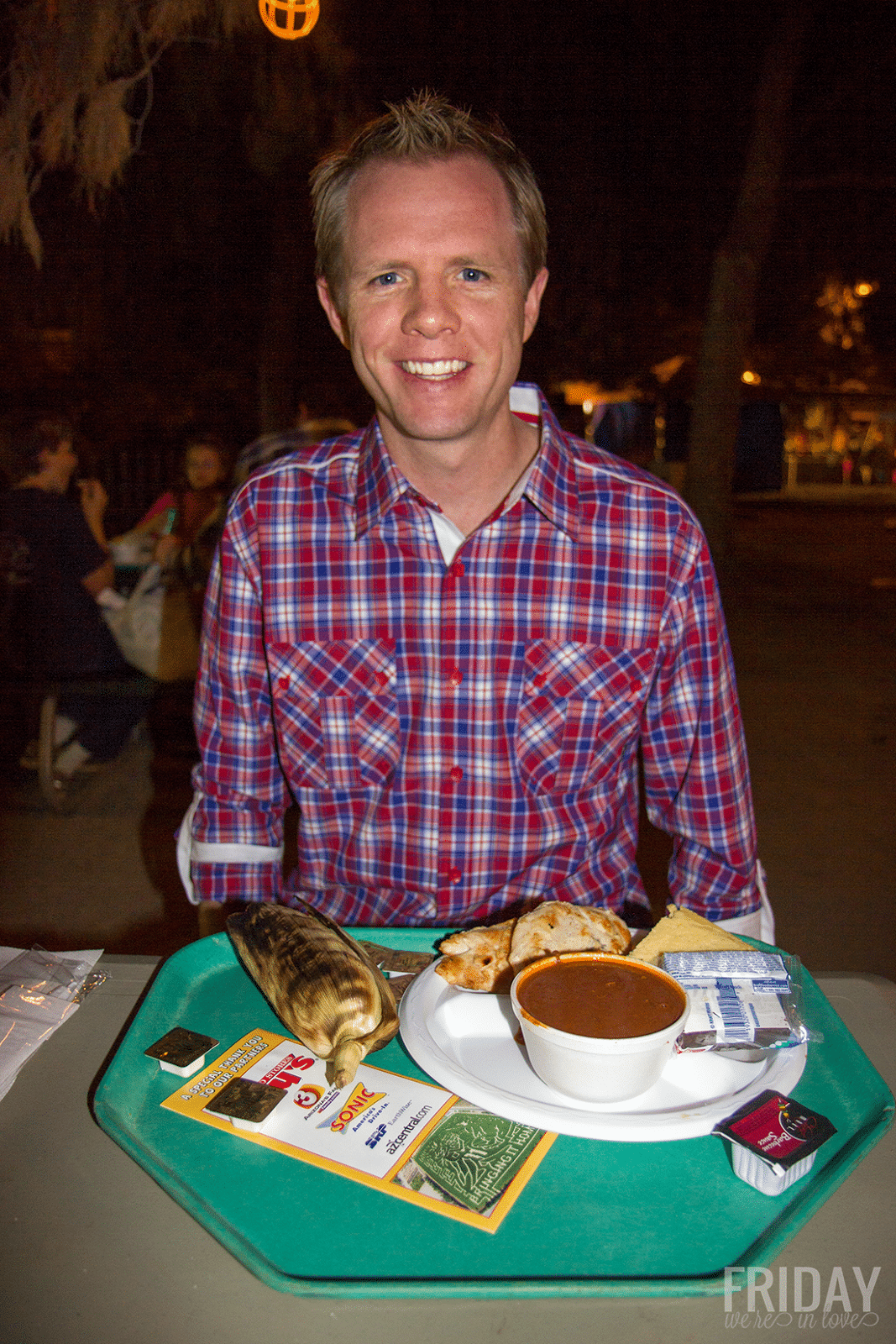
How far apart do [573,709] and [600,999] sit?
792 millimetres

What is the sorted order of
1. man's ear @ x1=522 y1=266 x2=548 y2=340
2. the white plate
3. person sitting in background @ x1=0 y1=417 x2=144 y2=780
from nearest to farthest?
the white plate < man's ear @ x1=522 y1=266 x2=548 y2=340 < person sitting in background @ x1=0 y1=417 x2=144 y2=780

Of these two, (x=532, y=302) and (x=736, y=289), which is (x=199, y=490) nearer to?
(x=532, y=302)

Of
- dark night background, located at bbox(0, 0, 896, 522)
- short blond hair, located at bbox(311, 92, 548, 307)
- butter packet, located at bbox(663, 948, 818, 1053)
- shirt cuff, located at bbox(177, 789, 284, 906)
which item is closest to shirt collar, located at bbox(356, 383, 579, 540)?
short blond hair, located at bbox(311, 92, 548, 307)

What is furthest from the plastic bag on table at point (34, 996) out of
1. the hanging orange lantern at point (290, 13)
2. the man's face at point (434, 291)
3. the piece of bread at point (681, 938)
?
the hanging orange lantern at point (290, 13)

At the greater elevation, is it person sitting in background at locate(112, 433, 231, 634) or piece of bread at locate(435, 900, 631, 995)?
person sitting in background at locate(112, 433, 231, 634)

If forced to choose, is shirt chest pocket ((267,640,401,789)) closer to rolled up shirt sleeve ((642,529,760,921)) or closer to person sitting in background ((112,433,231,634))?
rolled up shirt sleeve ((642,529,760,921))

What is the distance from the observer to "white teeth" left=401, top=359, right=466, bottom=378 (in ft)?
5.69

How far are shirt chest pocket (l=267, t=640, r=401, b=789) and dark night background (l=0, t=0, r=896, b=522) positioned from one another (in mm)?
5978

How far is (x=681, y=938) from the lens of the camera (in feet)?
4.14

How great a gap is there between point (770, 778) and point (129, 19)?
5.67 m

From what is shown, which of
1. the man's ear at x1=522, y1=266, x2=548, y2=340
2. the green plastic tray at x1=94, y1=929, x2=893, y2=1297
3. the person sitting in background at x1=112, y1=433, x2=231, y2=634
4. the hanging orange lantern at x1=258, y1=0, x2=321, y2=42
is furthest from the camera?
the person sitting in background at x1=112, y1=433, x2=231, y2=634

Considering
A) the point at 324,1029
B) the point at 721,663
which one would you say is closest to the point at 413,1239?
the point at 324,1029

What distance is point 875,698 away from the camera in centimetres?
698

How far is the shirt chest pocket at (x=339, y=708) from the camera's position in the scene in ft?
5.95
